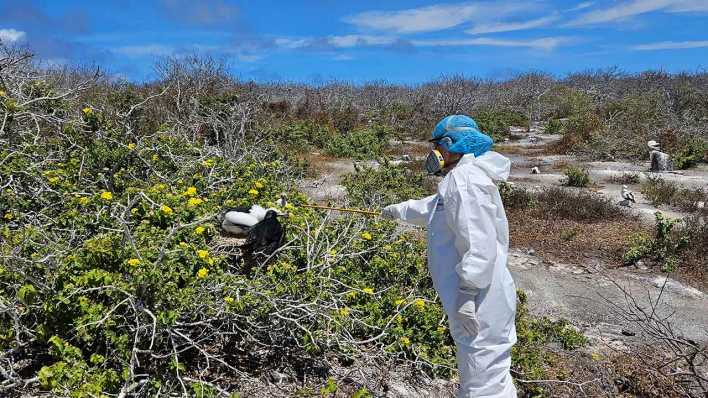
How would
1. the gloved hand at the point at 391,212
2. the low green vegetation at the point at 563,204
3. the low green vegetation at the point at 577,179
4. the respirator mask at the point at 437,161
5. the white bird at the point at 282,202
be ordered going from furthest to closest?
the low green vegetation at the point at 577,179
the low green vegetation at the point at 563,204
the white bird at the point at 282,202
the gloved hand at the point at 391,212
the respirator mask at the point at 437,161

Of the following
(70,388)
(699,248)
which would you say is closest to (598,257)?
(699,248)

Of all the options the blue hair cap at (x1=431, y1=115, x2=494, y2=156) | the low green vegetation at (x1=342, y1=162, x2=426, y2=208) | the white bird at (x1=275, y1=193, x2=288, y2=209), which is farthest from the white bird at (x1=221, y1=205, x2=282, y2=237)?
the low green vegetation at (x1=342, y1=162, x2=426, y2=208)

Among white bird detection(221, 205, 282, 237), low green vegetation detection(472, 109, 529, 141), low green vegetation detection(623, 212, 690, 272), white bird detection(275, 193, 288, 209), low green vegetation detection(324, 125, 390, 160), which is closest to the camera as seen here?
white bird detection(221, 205, 282, 237)

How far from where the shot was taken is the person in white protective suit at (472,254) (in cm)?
235

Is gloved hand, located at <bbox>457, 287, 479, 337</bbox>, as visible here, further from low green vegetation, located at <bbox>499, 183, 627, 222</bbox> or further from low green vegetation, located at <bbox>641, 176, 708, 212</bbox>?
low green vegetation, located at <bbox>641, 176, 708, 212</bbox>

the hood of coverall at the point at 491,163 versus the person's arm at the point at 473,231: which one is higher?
the hood of coverall at the point at 491,163

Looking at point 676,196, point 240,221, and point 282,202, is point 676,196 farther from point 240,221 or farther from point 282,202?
point 240,221

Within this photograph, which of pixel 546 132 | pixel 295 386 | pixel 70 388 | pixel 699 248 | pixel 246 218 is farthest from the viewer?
pixel 546 132

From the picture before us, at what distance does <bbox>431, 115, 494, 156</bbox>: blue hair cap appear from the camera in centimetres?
255

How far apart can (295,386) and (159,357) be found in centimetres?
75

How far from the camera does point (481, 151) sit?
260cm

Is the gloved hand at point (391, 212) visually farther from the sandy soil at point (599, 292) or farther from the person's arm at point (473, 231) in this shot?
the sandy soil at point (599, 292)

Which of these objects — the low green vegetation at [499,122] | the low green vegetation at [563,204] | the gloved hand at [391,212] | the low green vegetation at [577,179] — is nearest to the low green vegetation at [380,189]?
the low green vegetation at [563,204]

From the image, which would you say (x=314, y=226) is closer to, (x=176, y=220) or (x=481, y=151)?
(x=176, y=220)
